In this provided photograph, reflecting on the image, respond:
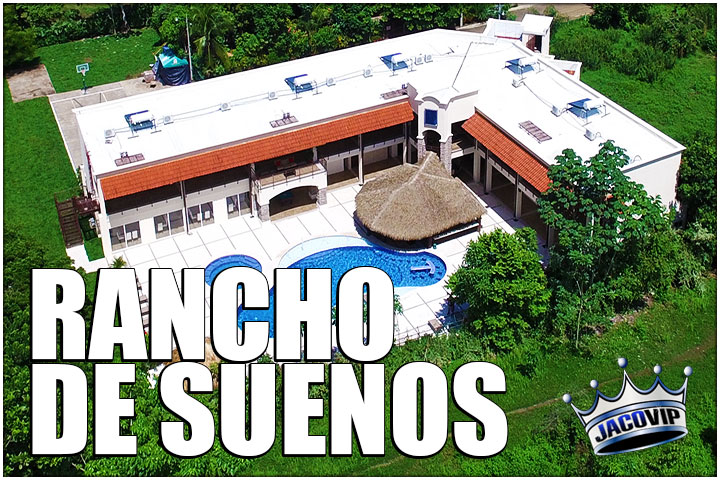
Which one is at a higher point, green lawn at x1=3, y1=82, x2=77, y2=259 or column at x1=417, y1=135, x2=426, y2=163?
column at x1=417, y1=135, x2=426, y2=163

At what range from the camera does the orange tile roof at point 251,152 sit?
50.1 meters

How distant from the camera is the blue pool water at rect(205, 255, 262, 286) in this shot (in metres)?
51.5

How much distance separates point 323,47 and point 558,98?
840 inches

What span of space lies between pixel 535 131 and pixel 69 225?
84.7 ft

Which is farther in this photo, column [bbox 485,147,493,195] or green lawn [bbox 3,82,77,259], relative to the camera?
column [bbox 485,147,493,195]

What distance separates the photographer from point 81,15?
77.2m

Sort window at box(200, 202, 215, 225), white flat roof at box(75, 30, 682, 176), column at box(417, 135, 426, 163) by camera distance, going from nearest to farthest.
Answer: white flat roof at box(75, 30, 682, 176)
window at box(200, 202, 215, 225)
column at box(417, 135, 426, 163)

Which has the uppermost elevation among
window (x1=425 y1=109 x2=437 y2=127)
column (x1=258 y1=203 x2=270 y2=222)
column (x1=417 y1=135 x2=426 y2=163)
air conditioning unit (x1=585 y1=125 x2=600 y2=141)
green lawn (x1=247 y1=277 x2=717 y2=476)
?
air conditioning unit (x1=585 y1=125 x2=600 y2=141)

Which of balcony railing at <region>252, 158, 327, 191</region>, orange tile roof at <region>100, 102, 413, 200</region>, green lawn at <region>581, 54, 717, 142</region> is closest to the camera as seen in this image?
orange tile roof at <region>100, 102, 413, 200</region>

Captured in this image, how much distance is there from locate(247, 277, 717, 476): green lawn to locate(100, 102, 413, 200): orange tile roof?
46.0ft

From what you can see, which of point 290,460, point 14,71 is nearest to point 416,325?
point 290,460

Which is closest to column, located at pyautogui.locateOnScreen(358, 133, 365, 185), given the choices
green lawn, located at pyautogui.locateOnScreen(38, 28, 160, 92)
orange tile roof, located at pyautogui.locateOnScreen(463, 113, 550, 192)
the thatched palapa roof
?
the thatched palapa roof

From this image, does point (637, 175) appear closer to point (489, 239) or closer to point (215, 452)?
point (489, 239)

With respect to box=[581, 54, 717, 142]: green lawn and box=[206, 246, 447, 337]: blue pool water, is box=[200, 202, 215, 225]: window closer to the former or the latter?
box=[206, 246, 447, 337]: blue pool water
